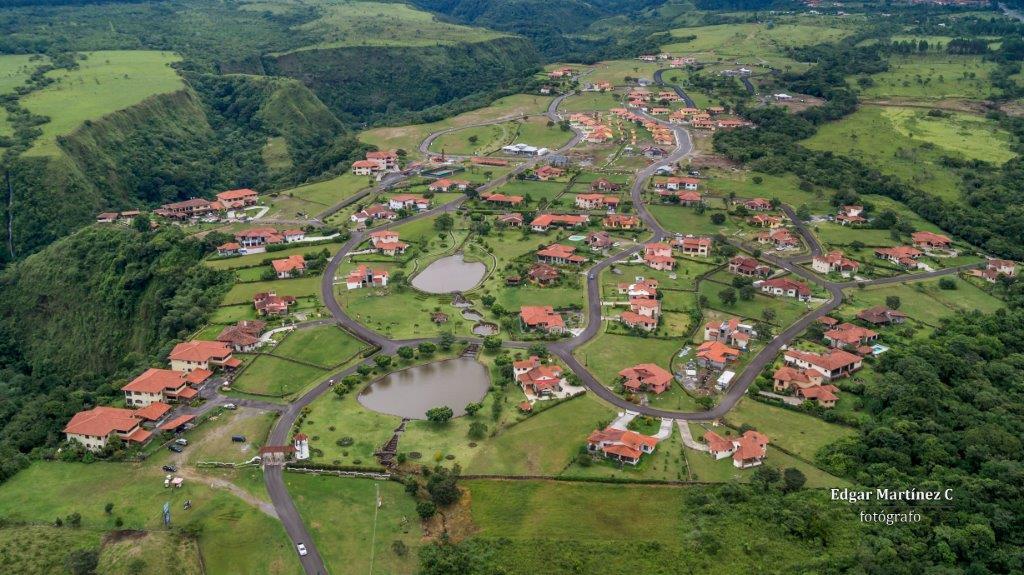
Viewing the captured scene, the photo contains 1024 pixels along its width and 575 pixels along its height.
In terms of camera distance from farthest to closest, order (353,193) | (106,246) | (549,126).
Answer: (549,126) < (353,193) < (106,246)

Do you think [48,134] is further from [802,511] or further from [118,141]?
[802,511]

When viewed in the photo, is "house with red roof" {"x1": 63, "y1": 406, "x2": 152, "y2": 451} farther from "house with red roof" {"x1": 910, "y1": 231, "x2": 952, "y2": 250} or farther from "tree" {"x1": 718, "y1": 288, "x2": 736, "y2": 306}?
"house with red roof" {"x1": 910, "y1": 231, "x2": 952, "y2": 250}

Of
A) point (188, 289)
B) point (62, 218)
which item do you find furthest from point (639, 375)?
point (62, 218)

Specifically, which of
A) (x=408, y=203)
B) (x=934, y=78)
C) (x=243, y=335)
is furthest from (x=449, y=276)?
(x=934, y=78)

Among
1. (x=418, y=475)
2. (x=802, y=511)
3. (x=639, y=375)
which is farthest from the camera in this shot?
(x=639, y=375)

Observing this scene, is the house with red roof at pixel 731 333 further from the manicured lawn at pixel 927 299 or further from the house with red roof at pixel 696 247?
the house with red roof at pixel 696 247

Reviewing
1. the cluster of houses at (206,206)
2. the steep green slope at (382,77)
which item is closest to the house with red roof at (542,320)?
the cluster of houses at (206,206)

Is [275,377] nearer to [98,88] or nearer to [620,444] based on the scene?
[620,444]

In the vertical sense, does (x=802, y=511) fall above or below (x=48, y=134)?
below
